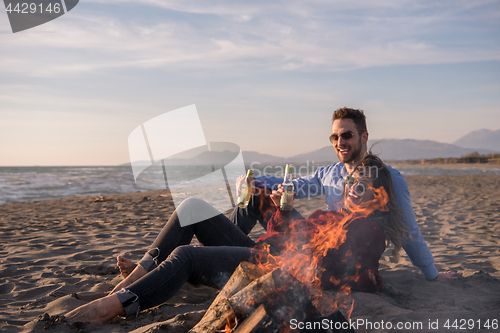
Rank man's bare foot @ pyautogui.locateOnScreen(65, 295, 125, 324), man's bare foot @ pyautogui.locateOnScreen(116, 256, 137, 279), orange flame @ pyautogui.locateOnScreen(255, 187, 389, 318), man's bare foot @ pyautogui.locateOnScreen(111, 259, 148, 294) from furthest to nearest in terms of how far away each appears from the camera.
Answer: man's bare foot @ pyautogui.locateOnScreen(116, 256, 137, 279) < man's bare foot @ pyautogui.locateOnScreen(111, 259, 148, 294) < man's bare foot @ pyautogui.locateOnScreen(65, 295, 125, 324) < orange flame @ pyautogui.locateOnScreen(255, 187, 389, 318)

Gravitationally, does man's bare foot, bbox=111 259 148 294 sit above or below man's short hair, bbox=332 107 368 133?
below

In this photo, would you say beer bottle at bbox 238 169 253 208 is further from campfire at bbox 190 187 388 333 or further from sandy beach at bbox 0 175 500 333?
campfire at bbox 190 187 388 333

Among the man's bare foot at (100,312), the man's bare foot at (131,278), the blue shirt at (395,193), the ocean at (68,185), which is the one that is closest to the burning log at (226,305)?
the man's bare foot at (100,312)

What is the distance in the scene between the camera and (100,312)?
2223mm

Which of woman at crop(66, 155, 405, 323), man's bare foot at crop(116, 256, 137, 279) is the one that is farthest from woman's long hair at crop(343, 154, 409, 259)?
man's bare foot at crop(116, 256, 137, 279)

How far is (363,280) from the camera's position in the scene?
8.86 feet

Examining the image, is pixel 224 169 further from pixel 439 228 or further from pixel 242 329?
pixel 439 228

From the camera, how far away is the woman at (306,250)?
7.34ft

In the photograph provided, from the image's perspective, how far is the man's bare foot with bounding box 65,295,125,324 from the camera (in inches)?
87.3

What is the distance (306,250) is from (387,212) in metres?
0.84

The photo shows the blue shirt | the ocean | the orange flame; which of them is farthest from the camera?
the ocean

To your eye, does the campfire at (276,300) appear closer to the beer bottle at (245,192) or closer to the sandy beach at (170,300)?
the sandy beach at (170,300)

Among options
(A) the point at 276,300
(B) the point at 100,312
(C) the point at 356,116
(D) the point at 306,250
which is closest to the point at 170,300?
(B) the point at 100,312

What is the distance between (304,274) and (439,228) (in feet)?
17.8
